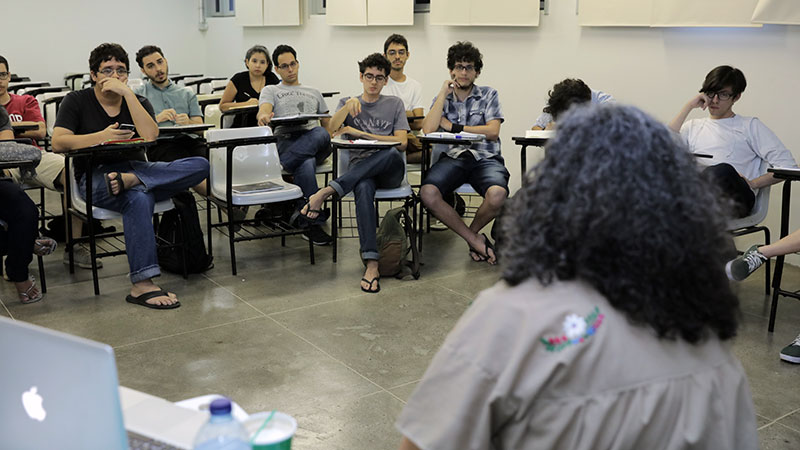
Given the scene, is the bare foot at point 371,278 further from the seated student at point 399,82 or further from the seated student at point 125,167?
the seated student at point 399,82

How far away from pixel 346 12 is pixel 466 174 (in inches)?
142

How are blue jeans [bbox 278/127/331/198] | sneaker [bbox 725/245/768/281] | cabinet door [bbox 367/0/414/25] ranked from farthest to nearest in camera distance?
cabinet door [bbox 367/0/414/25] < blue jeans [bbox 278/127/331/198] < sneaker [bbox 725/245/768/281]

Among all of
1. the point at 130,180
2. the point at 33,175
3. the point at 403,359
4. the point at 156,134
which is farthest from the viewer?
the point at 33,175

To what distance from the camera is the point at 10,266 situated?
3.70 meters

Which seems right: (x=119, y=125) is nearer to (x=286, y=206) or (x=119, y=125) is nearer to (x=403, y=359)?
(x=286, y=206)

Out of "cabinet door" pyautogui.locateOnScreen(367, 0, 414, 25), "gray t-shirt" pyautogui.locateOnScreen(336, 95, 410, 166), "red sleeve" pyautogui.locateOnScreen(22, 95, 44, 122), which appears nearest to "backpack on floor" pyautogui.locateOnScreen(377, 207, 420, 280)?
"gray t-shirt" pyautogui.locateOnScreen(336, 95, 410, 166)

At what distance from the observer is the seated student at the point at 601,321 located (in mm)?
1057

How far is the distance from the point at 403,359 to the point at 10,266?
1.96 m

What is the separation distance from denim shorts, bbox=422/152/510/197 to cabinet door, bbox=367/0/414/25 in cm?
273

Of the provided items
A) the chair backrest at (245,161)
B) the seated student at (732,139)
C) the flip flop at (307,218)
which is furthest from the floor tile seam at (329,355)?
the seated student at (732,139)

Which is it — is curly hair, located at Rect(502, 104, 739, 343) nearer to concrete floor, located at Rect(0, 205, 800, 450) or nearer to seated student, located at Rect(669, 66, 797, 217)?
concrete floor, located at Rect(0, 205, 800, 450)

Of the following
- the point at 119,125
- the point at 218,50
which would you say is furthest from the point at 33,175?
the point at 218,50

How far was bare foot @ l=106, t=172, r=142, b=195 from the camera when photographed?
146 inches

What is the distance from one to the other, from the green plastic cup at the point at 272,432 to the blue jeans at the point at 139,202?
112 inches
